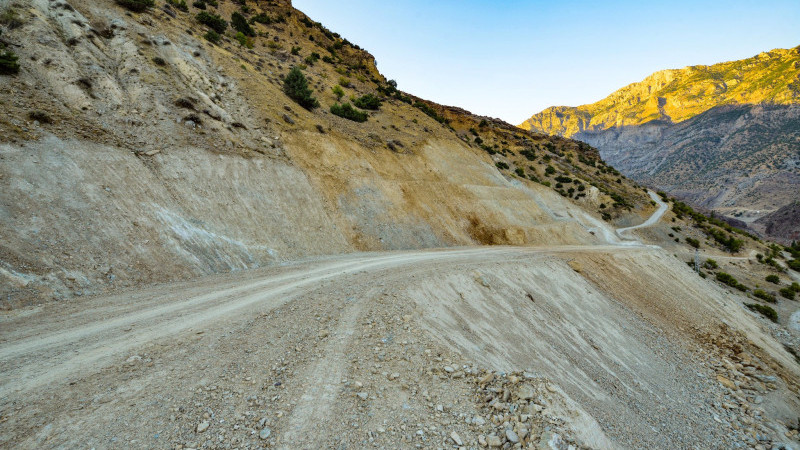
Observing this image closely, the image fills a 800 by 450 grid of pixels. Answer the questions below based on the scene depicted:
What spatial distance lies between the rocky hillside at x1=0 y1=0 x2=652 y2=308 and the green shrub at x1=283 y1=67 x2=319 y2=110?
1.70 ft

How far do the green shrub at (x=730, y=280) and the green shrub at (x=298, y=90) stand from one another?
49323 mm

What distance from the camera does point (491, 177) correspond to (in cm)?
4175

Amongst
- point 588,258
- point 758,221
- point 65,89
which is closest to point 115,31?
point 65,89

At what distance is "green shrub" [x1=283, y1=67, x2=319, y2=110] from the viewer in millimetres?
33156

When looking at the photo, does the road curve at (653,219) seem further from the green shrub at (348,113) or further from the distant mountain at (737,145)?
the distant mountain at (737,145)

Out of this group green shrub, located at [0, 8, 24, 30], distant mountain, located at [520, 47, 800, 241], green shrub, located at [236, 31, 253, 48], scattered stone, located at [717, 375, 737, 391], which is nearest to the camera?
scattered stone, located at [717, 375, 737, 391]

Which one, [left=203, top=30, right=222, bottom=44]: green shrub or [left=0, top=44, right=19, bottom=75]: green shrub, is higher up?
[left=203, top=30, right=222, bottom=44]: green shrub

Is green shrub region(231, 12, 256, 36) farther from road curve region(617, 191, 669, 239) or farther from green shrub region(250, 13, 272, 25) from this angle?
road curve region(617, 191, 669, 239)

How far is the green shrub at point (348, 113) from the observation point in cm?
3653

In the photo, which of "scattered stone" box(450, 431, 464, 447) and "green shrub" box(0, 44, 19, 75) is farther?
"green shrub" box(0, 44, 19, 75)

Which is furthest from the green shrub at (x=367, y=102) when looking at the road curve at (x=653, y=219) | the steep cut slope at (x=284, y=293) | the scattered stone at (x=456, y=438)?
the scattered stone at (x=456, y=438)

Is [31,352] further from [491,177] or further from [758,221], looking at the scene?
[758,221]

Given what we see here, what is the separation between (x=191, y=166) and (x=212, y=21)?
95.4 feet

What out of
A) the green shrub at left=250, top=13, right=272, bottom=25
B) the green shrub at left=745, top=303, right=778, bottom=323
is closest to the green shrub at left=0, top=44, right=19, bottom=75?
the green shrub at left=250, top=13, right=272, bottom=25
